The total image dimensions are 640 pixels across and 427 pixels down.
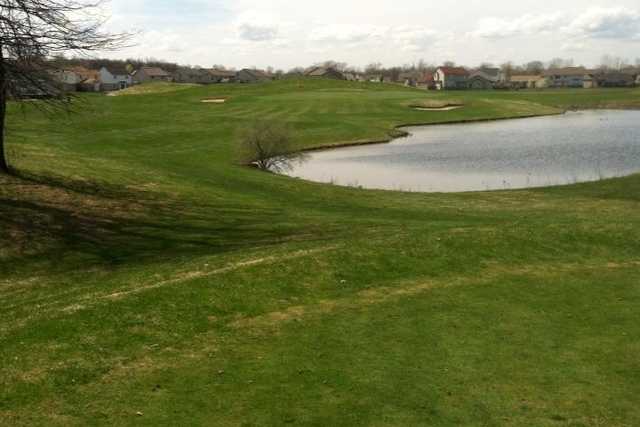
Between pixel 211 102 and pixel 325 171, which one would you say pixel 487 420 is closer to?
pixel 325 171

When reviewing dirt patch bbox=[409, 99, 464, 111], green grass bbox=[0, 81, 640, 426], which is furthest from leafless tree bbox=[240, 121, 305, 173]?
dirt patch bbox=[409, 99, 464, 111]

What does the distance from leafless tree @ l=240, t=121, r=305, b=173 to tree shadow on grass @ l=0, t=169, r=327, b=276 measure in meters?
24.5

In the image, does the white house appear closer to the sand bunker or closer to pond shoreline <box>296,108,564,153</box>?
the sand bunker

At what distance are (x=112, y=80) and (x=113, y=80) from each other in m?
0.65

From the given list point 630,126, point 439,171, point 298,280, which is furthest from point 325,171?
point 630,126

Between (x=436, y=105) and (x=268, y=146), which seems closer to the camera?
(x=268, y=146)

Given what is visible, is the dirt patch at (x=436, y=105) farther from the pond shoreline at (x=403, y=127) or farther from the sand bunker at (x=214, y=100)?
the sand bunker at (x=214, y=100)

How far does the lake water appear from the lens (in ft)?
151

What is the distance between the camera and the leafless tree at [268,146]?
4938 centimetres

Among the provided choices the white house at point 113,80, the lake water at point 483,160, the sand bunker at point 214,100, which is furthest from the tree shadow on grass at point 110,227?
the white house at point 113,80

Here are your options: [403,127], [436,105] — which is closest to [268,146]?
[403,127]

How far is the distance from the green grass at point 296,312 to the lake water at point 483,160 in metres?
19.3

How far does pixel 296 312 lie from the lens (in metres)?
12.8

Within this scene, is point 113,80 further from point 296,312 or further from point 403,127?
point 296,312
